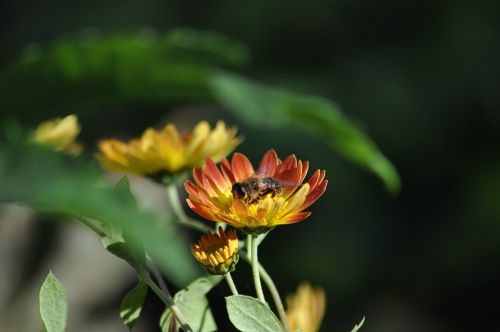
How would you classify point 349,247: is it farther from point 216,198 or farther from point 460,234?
point 216,198

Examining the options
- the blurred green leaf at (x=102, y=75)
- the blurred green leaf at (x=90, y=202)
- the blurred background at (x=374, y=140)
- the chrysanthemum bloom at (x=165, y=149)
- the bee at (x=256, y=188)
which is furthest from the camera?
the blurred background at (x=374, y=140)

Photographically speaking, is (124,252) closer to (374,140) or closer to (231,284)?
(231,284)

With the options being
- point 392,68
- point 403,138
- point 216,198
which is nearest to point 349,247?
point 403,138

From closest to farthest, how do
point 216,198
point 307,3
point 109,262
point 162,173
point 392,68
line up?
point 216,198
point 162,173
point 109,262
point 392,68
point 307,3

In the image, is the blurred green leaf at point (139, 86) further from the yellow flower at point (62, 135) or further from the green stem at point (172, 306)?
the green stem at point (172, 306)

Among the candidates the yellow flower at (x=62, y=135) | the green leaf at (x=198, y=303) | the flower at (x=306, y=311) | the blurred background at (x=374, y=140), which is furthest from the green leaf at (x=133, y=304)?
the blurred background at (x=374, y=140)

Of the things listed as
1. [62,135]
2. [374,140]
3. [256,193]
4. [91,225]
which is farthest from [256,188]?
[374,140]
